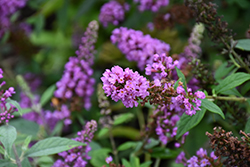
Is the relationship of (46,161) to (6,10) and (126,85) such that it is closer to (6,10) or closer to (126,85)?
(126,85)

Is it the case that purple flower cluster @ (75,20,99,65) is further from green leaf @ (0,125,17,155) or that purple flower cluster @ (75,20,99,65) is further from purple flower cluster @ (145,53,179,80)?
green leaf @ (0,125,17,155)

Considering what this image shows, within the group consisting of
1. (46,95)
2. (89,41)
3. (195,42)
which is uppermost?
(89,41)

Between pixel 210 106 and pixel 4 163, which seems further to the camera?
pixel 4 163

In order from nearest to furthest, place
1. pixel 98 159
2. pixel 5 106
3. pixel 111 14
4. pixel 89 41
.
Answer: pixel 5 106, pixel 98 159, pixel 89 41, pixel 111 14

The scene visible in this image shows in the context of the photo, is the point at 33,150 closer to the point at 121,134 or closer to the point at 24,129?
the point at 24,129

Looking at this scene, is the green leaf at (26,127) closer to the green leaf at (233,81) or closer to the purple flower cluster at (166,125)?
the purple flower cluster at (166,125)

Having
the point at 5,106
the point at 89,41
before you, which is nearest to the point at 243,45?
the point at 89,41

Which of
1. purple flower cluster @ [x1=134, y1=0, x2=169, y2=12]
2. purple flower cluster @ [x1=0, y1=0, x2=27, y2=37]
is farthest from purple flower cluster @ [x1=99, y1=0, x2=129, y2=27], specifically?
purple flower cluster @ [x1=0, y1=0, x2=27, y2=37]

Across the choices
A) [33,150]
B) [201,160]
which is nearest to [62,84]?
[33,150]
